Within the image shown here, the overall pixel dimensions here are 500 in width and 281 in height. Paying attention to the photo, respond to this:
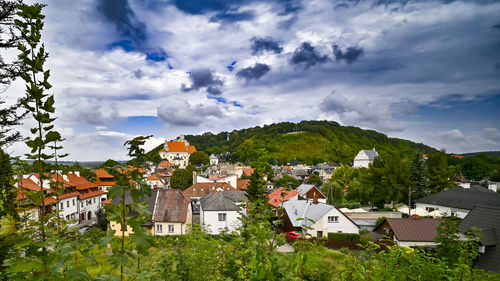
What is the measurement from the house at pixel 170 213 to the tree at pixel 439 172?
39.4 meters

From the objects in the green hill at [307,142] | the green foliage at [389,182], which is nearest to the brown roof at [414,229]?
Result: the green foliage at [389,182]

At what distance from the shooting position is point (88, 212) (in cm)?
3127

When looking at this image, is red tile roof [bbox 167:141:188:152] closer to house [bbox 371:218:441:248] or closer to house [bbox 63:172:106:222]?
house [bbox 63:172:106:222]

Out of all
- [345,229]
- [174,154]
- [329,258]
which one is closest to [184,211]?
[329,258]

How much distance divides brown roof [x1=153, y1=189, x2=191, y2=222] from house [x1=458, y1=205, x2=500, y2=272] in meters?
20.4

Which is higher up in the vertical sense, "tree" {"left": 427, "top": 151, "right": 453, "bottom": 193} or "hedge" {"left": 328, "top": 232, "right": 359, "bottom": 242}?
"tree" {"left": 427, "top": 151, "right": 453, "bottom": 193}

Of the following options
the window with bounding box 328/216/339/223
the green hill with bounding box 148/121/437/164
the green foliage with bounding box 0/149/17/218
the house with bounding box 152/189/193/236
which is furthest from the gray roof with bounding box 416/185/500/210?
the green hill with bounding box 148/121/437/164

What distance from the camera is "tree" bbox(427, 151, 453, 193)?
3981 cm

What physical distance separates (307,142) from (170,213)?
4984 inches

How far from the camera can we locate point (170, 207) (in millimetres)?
23516

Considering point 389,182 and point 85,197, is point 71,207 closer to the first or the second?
point 85,197

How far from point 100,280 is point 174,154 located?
112 metres

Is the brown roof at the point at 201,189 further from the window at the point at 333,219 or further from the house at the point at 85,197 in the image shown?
the window at the point at 333,219

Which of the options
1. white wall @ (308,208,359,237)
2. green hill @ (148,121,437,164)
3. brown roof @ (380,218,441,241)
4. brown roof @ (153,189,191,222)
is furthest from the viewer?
green hill @ (148,121,437,164)
